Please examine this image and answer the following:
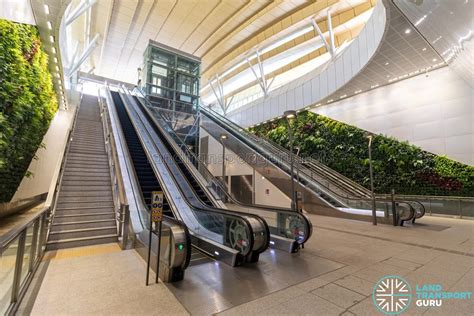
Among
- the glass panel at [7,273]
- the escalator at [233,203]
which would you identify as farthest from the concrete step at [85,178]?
the glass panel at [7,273]

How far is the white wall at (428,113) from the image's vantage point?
34.4 ft

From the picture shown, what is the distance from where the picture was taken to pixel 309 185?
465 inches

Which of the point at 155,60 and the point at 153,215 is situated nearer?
the point at 153,215

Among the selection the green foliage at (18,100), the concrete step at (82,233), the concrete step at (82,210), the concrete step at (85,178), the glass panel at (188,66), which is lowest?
the concrete step at (82,233)

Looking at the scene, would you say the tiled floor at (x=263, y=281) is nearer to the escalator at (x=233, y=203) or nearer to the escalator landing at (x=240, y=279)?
the escalator landing at (x=240, y=279)

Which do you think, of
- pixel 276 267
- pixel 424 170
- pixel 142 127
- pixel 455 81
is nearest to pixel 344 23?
pixel 455 81

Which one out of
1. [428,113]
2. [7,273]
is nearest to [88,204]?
[7,273]

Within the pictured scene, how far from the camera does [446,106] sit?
11.0m

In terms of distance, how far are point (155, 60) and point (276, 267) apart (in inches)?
733

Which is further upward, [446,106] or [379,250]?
[446,106]

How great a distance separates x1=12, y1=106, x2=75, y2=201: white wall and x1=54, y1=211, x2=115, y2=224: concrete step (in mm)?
2250

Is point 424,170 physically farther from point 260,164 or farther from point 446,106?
point 260,164

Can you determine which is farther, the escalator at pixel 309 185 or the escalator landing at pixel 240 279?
the escalator at pixel 309 185

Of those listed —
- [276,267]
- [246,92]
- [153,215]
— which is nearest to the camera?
[153,215]
